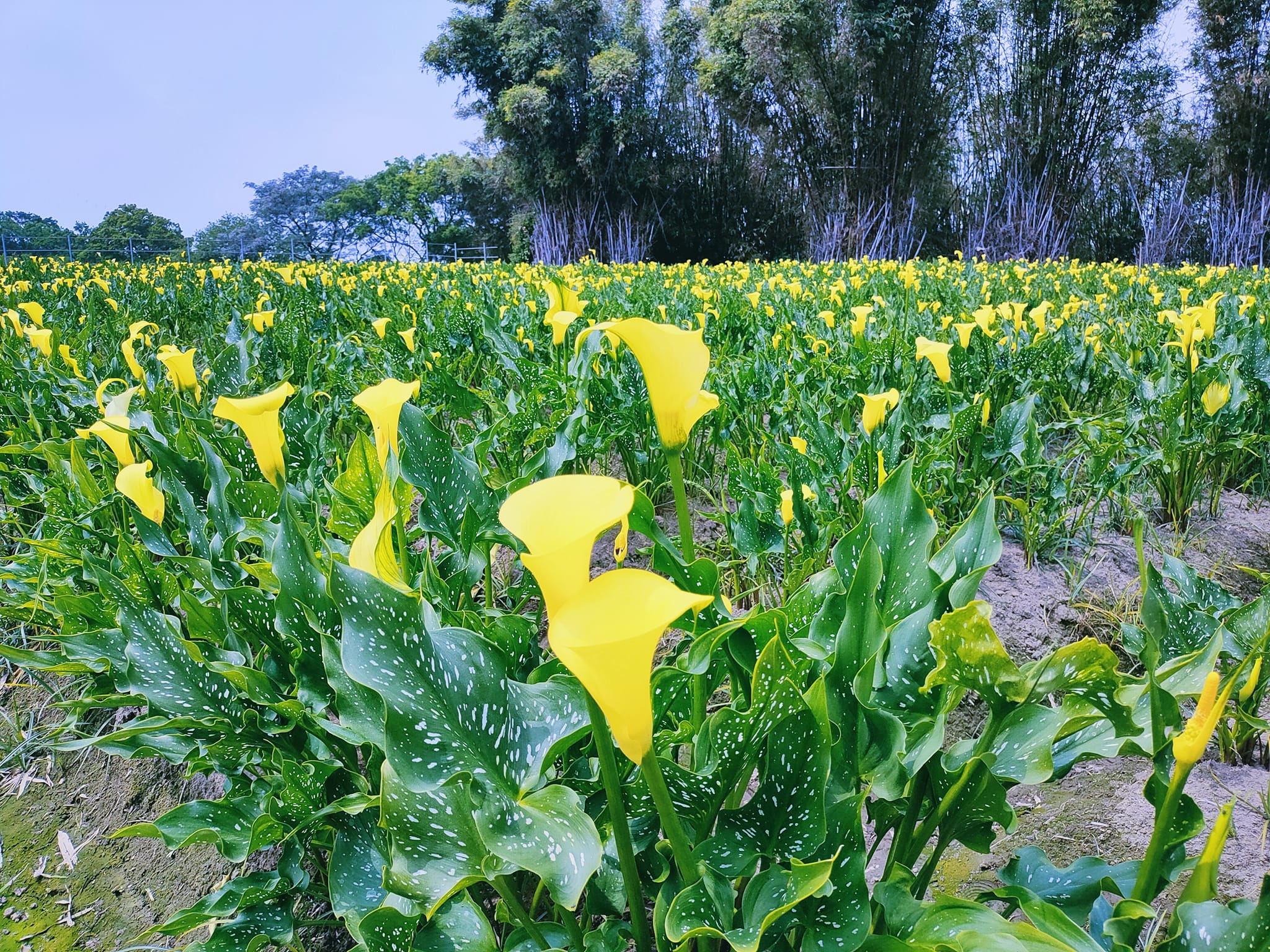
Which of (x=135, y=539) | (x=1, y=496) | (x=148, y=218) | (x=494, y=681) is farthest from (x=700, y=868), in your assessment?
(x=148, y=218)

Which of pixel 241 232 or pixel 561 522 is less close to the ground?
pixel 241 232

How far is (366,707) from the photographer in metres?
0.93

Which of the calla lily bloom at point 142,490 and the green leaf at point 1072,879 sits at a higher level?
the calla lily bloom at point 142,490

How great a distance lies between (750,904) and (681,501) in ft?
1.42

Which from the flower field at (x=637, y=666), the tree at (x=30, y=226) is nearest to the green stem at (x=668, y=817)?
the flower field at (x=637, y=666)

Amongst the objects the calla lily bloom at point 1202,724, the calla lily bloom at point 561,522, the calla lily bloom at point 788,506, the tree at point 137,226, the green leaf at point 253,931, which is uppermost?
the tree at point 137,226

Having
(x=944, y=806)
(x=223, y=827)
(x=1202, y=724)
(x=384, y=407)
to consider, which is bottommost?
(x=223, y=827)

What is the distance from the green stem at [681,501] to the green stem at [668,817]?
12.6 inches

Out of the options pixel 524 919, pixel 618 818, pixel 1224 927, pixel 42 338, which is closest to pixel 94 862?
pixel 524 919

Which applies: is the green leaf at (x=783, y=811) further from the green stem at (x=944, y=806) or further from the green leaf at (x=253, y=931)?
the green leaf at (x=253, y=931)

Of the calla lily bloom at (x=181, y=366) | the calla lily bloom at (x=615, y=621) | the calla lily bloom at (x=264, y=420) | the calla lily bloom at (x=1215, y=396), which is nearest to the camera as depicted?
the calla lily bloom at (x=615, y=621)

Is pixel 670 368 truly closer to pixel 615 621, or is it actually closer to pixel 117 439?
pixel 615 621

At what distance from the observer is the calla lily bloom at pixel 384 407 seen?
916 mm

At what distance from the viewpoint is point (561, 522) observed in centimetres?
53
